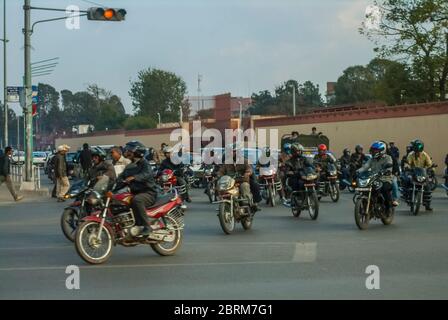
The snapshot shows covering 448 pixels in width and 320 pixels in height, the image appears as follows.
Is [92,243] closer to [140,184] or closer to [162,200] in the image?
[140,184]

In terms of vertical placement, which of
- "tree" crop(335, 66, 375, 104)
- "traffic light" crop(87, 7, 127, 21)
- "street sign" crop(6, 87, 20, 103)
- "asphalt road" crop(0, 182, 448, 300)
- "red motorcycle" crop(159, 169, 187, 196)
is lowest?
"asphalt road" crop(0, 182, 448, 300)

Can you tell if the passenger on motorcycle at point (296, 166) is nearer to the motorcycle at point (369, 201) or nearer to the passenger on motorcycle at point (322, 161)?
the motorcycle at point (369, 201)

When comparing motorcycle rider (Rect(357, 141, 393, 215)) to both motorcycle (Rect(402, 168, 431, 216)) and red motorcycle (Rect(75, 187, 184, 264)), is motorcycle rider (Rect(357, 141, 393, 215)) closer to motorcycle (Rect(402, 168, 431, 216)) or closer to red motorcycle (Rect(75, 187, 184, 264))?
motorcycle (Rect(402, 168, 431, 216))

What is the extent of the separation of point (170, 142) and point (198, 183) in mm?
38591

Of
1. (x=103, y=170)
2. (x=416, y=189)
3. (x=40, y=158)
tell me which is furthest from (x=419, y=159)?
(x=40, y=158)

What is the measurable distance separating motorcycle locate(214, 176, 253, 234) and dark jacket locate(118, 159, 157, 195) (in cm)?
326

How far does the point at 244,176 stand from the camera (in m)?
16.8

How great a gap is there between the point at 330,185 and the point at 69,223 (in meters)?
11.1

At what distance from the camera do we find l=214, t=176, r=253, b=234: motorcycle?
1562 cm

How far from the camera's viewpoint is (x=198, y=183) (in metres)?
34.8

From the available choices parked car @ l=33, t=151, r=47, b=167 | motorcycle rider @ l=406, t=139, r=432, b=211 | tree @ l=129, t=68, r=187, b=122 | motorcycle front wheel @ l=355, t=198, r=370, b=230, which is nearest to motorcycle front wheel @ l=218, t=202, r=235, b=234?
motorcycle front wheel @ l=355, t=198, r=370, b=230

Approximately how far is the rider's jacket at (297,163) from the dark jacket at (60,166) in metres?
8.97

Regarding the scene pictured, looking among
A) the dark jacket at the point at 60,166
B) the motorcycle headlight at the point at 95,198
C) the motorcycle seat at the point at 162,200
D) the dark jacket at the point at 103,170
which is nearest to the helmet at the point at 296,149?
the dark jacket at the point at 103,170
